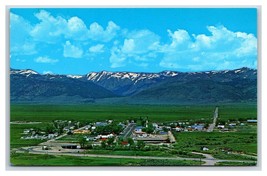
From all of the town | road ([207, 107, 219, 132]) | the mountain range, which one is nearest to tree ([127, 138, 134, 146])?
the town

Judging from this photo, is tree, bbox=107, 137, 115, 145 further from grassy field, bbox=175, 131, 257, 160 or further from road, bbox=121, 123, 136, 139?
grassy field, bbox=175, 131, 257, 160

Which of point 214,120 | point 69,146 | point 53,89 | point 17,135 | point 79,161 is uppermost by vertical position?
point 53,89

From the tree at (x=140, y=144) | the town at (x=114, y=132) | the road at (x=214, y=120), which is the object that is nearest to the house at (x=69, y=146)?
the town at (x=114, y=132)

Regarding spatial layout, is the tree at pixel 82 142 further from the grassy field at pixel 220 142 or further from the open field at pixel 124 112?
the grassy field at pixel 220 142

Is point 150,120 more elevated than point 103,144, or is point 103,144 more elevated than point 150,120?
point 150,120

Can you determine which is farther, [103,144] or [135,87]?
[135,87]

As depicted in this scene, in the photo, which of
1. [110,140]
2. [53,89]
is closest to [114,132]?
[110,140]

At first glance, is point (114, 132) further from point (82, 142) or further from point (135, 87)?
point (135, 87)
